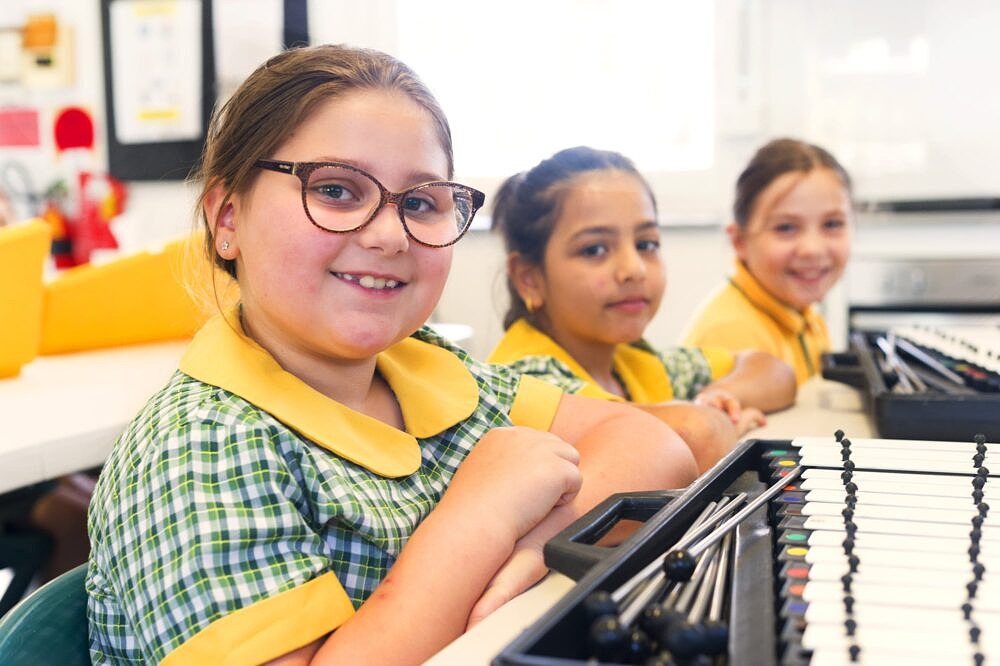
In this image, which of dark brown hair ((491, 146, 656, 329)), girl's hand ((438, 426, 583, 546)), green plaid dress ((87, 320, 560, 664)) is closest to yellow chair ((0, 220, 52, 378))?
dark brown hair ((491, 146, 656, 329))

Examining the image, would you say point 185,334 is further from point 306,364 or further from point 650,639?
point 650,639

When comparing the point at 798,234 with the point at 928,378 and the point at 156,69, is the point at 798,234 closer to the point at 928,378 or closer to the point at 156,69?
the point at 928,378

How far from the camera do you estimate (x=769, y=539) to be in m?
0.50

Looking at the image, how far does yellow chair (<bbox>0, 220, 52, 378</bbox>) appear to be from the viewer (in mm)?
1350

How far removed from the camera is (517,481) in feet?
2.21

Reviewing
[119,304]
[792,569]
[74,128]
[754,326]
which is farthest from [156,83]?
[792,569]

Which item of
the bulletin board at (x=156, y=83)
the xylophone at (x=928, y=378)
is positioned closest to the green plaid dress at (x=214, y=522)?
the xylophone at (x=928, y=378)

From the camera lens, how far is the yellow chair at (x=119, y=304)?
5.10 ft

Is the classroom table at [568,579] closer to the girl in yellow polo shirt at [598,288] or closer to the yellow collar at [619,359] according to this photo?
the girl in yellow polo shirt at [598,288]

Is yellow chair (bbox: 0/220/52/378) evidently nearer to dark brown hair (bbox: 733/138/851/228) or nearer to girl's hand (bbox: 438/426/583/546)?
girl's hand (bbox: 438/426/583/546)

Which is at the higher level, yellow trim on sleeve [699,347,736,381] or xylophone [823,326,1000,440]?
xylophone [823,326,1000,440]

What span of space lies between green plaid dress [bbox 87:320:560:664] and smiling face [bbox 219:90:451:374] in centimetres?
9

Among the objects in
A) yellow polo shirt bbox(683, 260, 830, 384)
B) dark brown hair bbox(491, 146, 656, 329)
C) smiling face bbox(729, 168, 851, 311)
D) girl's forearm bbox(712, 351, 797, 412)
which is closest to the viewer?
girl's forearm bbox(712, 351, 797, 412)

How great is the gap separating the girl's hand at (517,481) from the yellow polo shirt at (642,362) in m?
0.45
